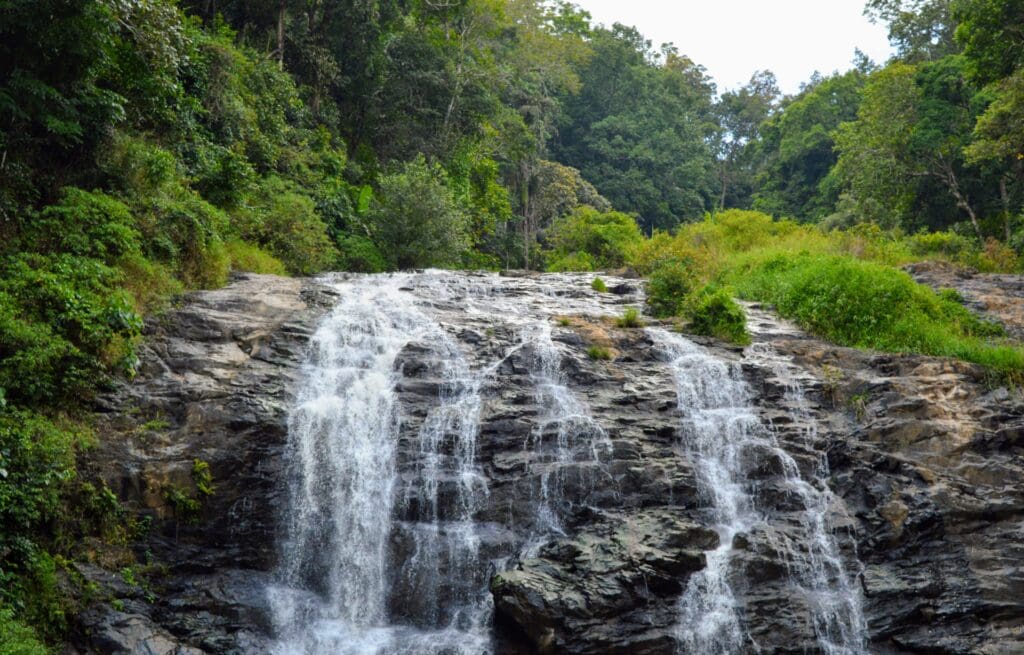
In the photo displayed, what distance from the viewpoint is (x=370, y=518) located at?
495 inches

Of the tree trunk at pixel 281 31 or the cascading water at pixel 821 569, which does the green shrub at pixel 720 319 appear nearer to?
the cascading water at pixel 821 569

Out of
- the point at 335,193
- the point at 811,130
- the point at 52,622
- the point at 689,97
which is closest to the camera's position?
the point at 52,622

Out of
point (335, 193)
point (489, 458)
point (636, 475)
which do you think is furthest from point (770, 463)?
point (335, 193)

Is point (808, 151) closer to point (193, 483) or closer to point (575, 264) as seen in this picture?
point (575, 264)

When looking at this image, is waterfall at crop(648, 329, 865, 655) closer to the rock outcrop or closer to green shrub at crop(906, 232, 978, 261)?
the rock outcrop

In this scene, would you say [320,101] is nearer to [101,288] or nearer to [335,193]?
[335,193]

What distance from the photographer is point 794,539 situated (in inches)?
483

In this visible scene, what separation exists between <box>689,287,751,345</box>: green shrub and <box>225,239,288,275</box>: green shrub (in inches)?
391

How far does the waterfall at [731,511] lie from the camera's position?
11.2 metres

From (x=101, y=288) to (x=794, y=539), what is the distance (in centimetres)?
1196

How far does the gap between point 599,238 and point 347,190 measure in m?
10.6

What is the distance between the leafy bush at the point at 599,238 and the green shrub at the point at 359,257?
10.3m

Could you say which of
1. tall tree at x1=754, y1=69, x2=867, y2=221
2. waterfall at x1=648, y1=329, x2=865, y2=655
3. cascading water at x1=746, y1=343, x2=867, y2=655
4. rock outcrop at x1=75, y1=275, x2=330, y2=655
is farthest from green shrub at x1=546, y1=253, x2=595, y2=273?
tall tree at x1=754, y1=69, x2=867, y2=221

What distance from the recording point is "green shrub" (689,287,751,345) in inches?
672
